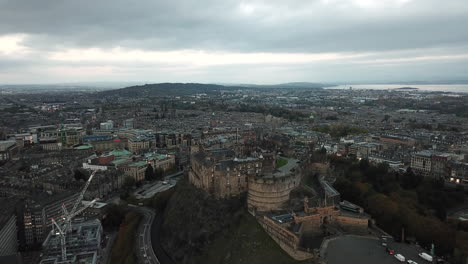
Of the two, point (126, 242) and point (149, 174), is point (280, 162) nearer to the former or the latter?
point (126, 242)

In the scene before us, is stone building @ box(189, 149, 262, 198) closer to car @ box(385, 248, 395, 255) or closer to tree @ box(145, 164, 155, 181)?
car @ box(385, 248, 395, 255)

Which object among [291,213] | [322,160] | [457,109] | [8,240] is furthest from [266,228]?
[457,109]

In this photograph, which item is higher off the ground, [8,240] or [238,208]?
[238,208]

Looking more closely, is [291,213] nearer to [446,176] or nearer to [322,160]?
[322,160]

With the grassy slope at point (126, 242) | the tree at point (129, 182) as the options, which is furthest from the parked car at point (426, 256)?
the tree at point (129, 182)

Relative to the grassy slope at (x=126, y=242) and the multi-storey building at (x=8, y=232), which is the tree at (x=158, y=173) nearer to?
the grassy slope at (x=126, y=242)
